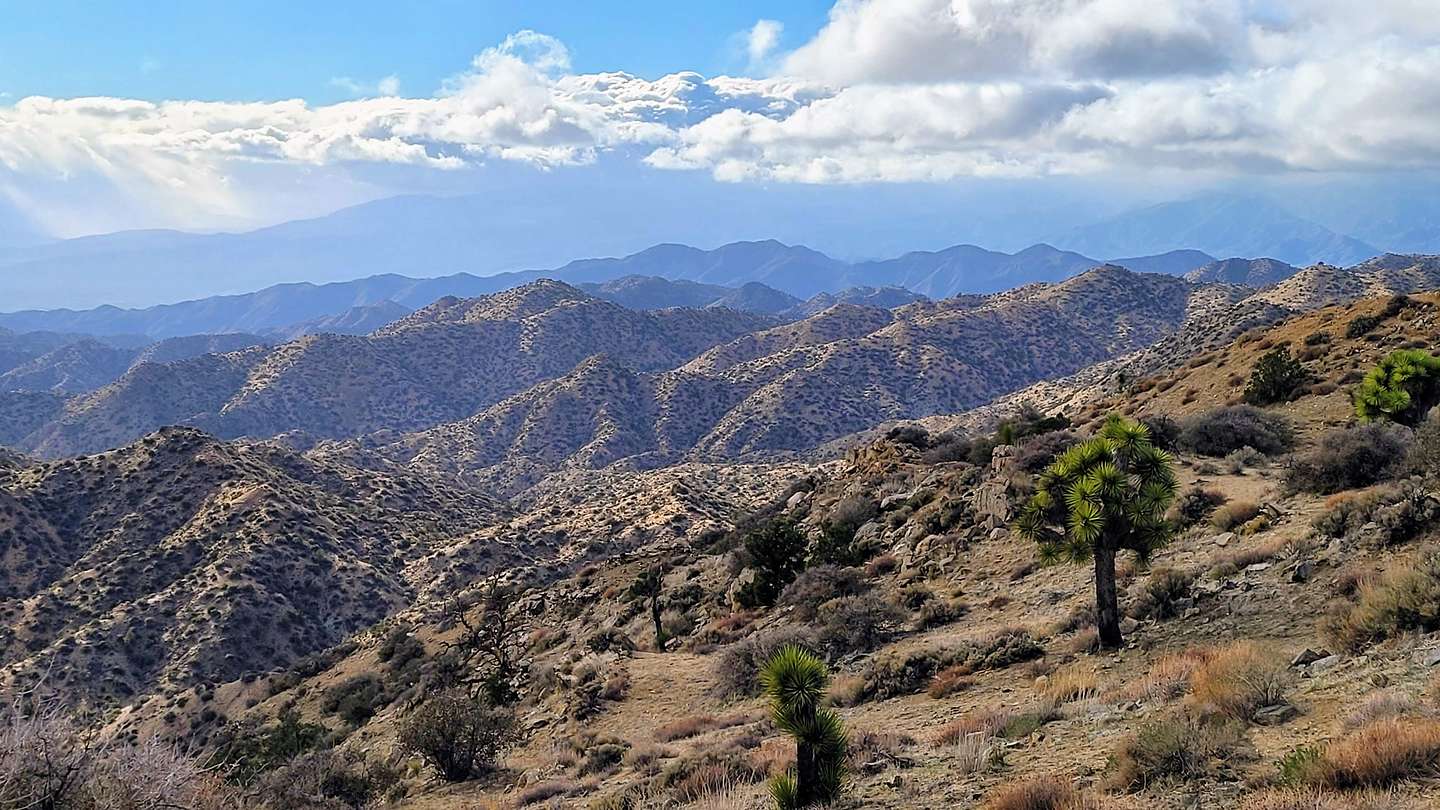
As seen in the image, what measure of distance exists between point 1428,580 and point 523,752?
1464cm

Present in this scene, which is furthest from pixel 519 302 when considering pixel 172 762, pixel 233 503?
pixel 172 762

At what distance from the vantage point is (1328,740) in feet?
21.8

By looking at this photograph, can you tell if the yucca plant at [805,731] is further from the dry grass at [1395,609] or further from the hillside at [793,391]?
the hillside at [793,391]

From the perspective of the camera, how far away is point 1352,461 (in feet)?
53.9

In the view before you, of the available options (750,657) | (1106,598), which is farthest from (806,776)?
(750,657)

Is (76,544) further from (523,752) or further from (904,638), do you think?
(904,638)

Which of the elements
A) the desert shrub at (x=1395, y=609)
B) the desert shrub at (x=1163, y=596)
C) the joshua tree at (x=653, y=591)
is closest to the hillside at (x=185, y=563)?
the joshua tree at (x=653, y=591)

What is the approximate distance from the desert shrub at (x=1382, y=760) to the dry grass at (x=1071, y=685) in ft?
13.8

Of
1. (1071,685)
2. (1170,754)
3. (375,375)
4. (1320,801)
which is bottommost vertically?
(1071,685)

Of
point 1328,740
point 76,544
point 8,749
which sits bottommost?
point 76,544

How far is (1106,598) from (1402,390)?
47.3 feet

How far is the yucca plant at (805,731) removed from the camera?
8398mm

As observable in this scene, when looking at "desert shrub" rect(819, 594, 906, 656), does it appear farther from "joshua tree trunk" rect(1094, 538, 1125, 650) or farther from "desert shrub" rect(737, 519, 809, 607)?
"desert shrub" rect(737, 519, 809, 607)

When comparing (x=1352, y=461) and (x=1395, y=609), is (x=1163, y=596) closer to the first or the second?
(x=1395, y=609)
